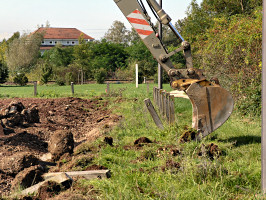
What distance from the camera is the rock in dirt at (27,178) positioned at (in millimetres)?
4738

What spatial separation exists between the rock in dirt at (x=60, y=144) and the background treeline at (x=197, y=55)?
17.3 feet

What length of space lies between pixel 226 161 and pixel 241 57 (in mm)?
7216

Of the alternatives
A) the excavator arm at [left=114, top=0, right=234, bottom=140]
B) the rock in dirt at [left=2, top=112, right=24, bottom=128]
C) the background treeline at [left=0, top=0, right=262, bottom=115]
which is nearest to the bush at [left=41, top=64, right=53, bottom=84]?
the background treeline at [left=0, top=0, right=262, bottom=115]

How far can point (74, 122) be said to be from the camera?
11.4m

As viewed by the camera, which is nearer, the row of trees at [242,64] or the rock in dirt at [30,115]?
the row of trees at [242,64]

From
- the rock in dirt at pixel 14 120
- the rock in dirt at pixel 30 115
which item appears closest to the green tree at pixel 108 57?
the rock in dirt at pixel 30 115

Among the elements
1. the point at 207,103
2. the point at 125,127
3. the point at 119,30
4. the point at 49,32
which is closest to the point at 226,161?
the point at 207,103

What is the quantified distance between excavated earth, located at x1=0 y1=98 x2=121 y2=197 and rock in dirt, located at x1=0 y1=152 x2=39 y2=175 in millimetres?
72

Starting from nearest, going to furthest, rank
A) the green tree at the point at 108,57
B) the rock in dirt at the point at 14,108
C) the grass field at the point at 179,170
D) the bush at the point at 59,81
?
the grass field at the point at 179,170 < the rock in dirt at the point at 14,108 < the bush at the point at 59,81 < the green tree at the point at 108,57

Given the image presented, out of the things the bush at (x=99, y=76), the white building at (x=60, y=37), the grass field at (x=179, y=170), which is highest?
the white building at (x=60, y=37)

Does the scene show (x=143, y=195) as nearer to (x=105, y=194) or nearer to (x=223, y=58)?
(x=105, y=194)

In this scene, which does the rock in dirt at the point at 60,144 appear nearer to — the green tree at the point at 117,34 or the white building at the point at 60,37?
the green tree at the point at 117,34

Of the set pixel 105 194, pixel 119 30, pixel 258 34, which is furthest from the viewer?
pixel 119 30

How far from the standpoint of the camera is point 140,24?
7.88 m
